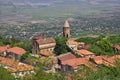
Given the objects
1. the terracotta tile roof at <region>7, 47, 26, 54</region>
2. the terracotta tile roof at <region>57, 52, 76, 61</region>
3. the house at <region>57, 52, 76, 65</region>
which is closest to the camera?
the house at <region>57, 52, 76, 65</region>

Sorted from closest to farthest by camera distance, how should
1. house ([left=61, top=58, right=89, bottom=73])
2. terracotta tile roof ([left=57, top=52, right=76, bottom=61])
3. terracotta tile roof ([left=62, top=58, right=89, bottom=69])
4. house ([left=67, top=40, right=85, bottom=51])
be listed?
1. terracotta tile roof ([left=62, top=58, right=89, bottom=69])
2. house ([left=61, top=58, right=89, bottom=73])
3. terracotta tile roof ([left=57, top=52, right=76, bottom=61])
4. house ([left=67, top=40, right=85, bottom=51])

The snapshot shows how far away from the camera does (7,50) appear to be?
176ft

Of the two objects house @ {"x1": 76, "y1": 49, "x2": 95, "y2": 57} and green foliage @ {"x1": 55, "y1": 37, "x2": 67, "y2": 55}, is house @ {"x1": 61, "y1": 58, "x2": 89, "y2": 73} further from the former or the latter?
green foliage @ {"x1": 55, "y1": 37, "x2": 67, "y2": 55}

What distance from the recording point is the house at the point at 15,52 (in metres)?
51.0

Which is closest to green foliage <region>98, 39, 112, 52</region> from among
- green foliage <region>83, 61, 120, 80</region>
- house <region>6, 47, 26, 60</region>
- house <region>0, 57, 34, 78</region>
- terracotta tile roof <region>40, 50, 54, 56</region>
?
A: terracotta tile roof <region>40, 50, 54, 56</region>

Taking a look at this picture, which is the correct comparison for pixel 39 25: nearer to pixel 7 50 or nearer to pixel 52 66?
pixel 7 50

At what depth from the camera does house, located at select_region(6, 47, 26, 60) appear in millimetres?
50969

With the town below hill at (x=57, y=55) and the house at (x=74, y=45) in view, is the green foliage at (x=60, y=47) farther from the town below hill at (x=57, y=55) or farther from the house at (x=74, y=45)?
the house at (x=74, y=45)

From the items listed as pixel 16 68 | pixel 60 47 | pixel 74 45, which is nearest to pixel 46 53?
pixel 60 47

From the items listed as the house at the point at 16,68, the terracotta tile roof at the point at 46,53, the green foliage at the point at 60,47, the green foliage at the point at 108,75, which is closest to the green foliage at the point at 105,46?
the green foliage at the point at 60,47

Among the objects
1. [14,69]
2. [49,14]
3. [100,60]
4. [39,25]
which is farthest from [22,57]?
[49,14]

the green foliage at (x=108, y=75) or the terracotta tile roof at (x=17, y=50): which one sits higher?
the green foliage at (x=108, y=75)

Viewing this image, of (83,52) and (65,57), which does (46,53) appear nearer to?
(65,57)

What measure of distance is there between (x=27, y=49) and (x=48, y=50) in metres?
4.13
